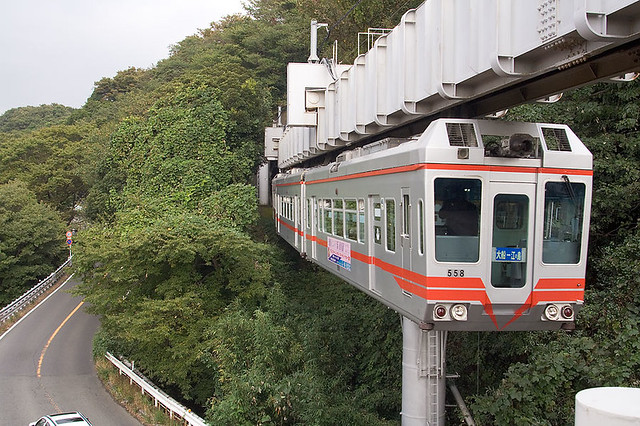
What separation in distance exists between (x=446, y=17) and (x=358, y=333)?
9.58 metres

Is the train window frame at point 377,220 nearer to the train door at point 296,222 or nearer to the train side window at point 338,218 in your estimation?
the train side window at point 338,218

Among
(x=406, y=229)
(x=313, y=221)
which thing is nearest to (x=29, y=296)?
(x=313, y=221)

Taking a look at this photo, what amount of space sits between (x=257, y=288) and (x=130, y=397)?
453 cm

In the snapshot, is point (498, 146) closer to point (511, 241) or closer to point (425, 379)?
point (511, 241)

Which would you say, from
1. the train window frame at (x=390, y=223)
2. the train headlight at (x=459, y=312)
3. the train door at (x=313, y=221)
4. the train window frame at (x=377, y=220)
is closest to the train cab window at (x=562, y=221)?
the train headlight at (x=459, y=312)

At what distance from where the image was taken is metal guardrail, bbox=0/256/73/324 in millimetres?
26938

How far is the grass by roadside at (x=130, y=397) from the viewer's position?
14384mm

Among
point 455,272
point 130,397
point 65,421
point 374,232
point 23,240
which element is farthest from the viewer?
point 23,240

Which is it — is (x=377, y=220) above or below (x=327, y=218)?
above

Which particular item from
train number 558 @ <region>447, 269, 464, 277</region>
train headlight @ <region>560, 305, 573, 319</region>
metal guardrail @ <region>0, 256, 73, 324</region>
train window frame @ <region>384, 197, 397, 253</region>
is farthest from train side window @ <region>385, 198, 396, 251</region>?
metal guardrail @ <region>0, 256, 73, 324</region>

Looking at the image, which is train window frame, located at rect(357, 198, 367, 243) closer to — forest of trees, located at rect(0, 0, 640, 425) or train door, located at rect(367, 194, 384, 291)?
train door, located at rect(367, 194, 384, 291)

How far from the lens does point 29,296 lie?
29906 millimetres

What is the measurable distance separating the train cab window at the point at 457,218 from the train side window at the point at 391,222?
121 cm

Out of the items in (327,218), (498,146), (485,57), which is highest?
(485,57)
